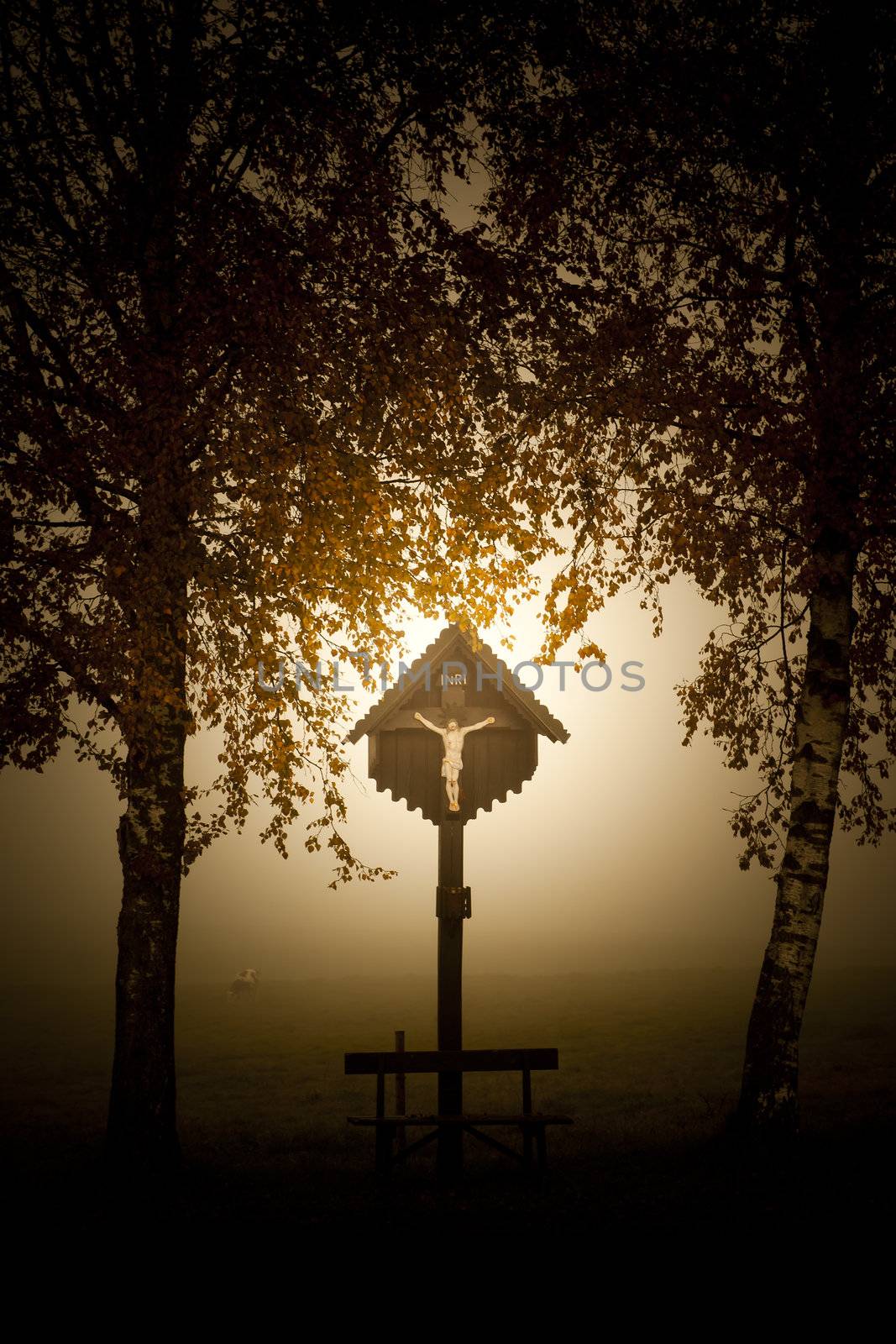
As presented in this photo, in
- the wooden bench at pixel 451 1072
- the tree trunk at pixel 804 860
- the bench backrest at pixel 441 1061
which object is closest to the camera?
the tree trunk at pixel 804 860

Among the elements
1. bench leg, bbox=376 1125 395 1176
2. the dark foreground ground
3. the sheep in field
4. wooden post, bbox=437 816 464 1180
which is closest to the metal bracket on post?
wooden post, bbox=437 816 464 1180

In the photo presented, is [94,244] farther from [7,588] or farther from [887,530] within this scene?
[887,530]

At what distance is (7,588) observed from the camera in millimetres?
9328

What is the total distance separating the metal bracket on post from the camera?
1094 centimetres

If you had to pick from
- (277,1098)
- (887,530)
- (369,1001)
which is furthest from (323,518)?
(369,1001)

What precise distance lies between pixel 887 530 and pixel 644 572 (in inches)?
93.9

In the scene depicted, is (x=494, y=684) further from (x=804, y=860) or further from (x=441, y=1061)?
(x=441, y=1061)

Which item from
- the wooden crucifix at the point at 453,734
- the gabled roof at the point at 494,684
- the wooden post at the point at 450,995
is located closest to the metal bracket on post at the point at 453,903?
the wooden post at the point at 450,995

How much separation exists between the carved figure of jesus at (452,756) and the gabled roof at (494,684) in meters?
0.37

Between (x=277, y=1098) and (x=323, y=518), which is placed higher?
(x=323, y=518)

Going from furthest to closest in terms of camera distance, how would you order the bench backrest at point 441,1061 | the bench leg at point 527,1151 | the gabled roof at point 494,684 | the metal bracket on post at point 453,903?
1. the gabled roof at point 494,684
2. the metal bracket on post at point 453,903
3. the bench backrest at point 441,1061
4. the bench leg at point 527,1151

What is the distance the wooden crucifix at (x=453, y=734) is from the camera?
450 inches

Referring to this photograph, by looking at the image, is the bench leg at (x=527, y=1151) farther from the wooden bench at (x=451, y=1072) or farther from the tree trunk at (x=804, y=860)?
the tree trunk at (x=804, y=860)

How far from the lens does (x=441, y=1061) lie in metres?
10.3
